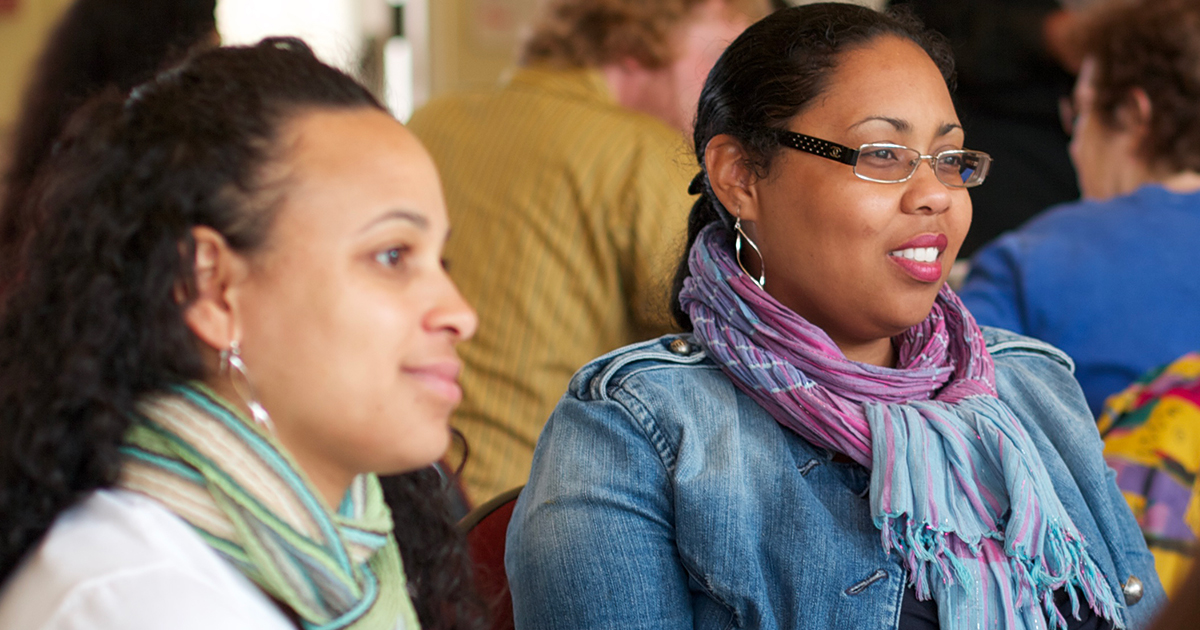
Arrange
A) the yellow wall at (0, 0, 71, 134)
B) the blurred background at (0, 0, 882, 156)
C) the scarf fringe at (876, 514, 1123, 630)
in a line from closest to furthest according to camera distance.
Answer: the scarf fringe at (876, 514, 1123, 630), the yellow wall at (0, 0, 71, 134), the blurred background at (0, 0, 882, 156)

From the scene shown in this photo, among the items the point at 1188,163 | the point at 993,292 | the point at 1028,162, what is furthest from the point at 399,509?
the point at 1028,162

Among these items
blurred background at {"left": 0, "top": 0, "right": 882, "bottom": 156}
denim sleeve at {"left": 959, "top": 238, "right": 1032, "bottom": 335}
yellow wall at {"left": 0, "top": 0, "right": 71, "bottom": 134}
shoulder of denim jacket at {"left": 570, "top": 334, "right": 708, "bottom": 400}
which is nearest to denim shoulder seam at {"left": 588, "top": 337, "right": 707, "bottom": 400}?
shoulder of denim jacket at {"left": 570, "top": 334, "right": 708, "bottom": 400}

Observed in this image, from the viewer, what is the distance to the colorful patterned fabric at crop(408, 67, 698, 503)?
2.25 metres

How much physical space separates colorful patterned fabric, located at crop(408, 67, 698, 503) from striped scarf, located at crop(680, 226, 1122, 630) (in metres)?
0.76

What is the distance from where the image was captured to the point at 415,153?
99 cm

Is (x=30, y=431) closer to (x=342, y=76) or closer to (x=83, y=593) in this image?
(x=83, y=593)

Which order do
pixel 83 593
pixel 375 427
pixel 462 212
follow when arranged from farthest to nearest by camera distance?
pixel 462 212 < pixel 375 427 < pixel 83 593

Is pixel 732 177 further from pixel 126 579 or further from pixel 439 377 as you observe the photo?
pixel 126 579

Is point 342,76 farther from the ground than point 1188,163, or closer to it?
farther from the ground

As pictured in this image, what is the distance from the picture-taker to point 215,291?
89 centimetres

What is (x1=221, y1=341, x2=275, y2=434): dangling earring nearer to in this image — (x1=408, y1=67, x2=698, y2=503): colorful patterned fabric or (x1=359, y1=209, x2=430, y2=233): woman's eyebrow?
(x1=359, y1=209, x2=430, y2=233): woman's eyebrow

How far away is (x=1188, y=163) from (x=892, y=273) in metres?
1.38

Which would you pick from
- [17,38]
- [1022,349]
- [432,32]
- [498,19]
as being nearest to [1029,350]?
[1022,349]

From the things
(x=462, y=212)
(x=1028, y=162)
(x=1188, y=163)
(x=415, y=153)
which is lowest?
(x=1028, y=162)
